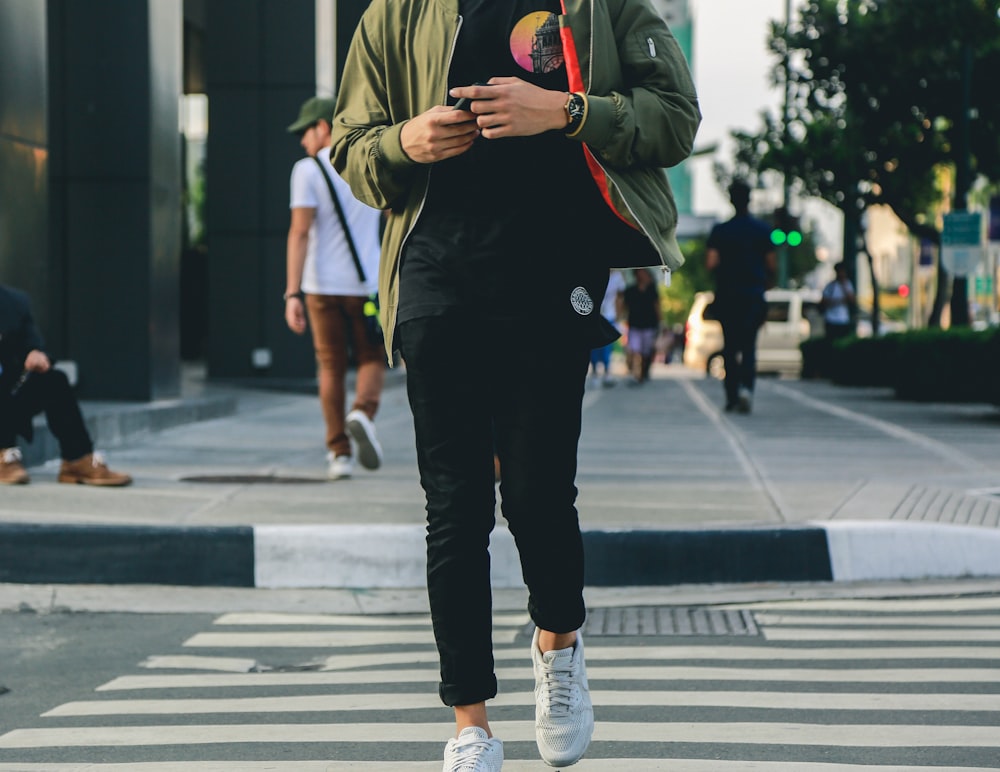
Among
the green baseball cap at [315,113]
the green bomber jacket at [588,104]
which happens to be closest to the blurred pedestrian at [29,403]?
the green baseball cap at [315,113]

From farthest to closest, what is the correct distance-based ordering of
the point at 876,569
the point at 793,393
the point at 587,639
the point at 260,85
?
the point at 793,393 → the point at 260,85 → the point at 876,569 → the point at 587,639

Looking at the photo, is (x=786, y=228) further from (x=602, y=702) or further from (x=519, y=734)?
(x=519, y=734)

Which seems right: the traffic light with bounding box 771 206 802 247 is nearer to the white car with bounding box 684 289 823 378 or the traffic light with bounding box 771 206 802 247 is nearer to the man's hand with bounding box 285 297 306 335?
the white car with bounding box 684 289 823 378

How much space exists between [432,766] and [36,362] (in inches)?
163

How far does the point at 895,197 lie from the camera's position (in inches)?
929

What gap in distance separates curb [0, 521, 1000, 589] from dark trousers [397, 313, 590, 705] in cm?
287

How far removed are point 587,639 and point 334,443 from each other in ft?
10.3

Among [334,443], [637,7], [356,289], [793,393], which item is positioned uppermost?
[637,7]

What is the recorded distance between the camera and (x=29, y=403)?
737 cm

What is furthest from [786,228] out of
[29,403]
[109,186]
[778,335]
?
[29,403]

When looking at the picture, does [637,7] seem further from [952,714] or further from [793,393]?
[793,393]

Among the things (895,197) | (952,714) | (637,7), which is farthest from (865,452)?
(895,197)

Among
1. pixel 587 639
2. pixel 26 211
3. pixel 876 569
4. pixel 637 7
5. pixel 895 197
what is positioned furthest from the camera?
pixel 895 197

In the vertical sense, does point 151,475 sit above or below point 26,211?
below
